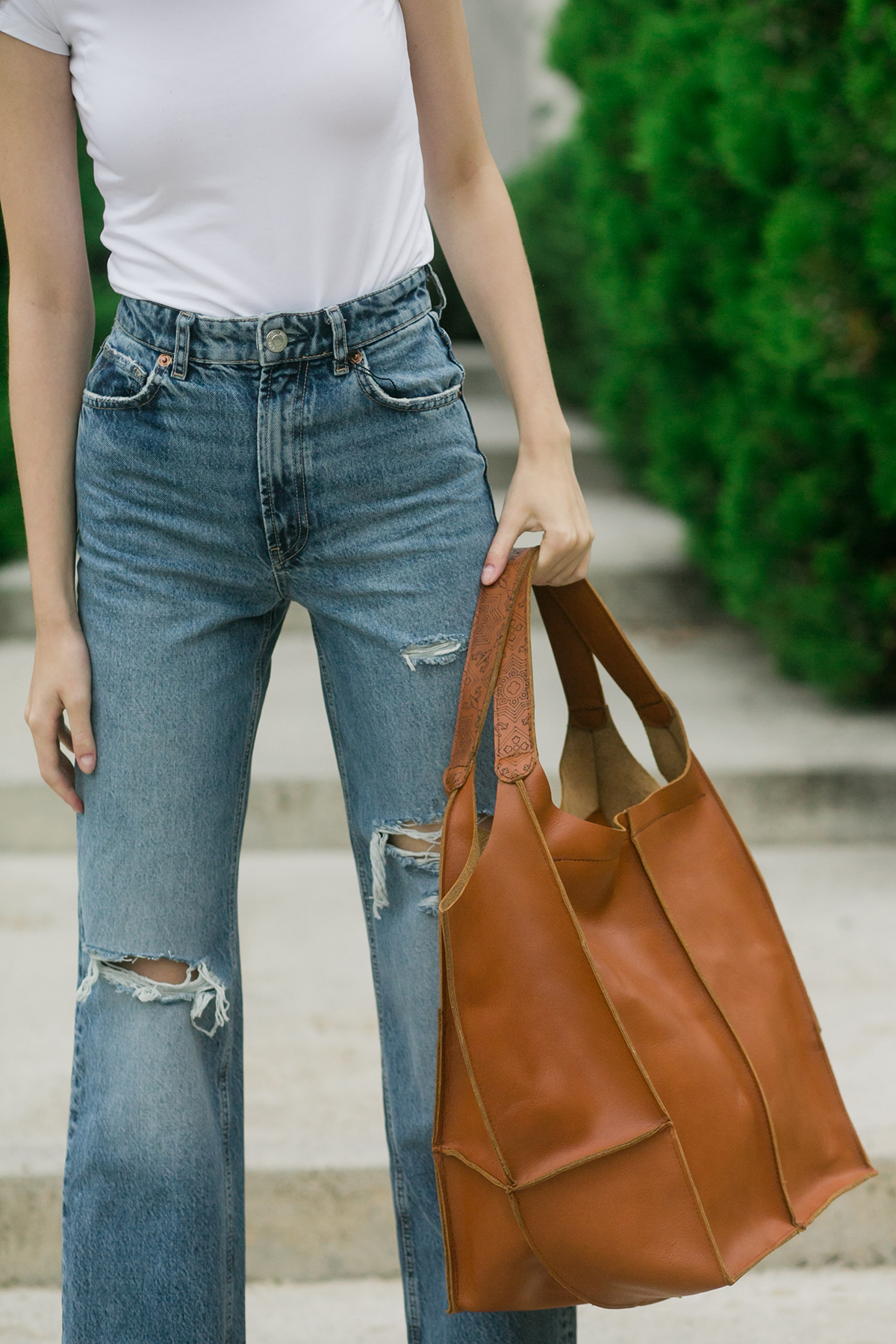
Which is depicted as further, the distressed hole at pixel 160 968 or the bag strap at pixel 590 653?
the bag strap at pixel 590 653

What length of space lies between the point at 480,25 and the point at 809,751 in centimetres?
758

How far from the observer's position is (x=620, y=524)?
188 inches

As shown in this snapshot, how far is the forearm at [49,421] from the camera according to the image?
1193mm

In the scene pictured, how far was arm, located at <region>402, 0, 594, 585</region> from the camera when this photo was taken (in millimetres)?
1191

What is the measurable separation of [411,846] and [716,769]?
6.40 feet

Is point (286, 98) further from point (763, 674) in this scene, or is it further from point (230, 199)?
point (763, 674)

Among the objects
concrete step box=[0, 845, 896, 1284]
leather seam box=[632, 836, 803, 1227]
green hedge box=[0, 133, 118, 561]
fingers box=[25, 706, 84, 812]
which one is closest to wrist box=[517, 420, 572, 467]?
leather seam box=[632, 836, 803, 1227]

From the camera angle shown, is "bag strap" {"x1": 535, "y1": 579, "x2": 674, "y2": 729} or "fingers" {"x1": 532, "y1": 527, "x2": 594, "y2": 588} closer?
"fingers" {"x1": 532, "y1": 527, "x2": 594, "y2": 588}

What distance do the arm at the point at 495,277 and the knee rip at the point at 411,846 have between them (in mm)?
234

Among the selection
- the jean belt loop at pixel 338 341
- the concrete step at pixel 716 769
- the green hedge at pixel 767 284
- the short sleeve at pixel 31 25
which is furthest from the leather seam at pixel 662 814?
the green hedge at pixel 767 284

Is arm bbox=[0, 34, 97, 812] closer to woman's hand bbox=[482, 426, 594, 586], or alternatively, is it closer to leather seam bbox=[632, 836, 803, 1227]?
woman's hand bbox=[482, 426, 594, 586]

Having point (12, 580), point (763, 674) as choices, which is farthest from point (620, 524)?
point (12, 580)

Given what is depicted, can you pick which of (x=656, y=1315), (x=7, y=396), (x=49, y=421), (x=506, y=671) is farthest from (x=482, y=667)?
(x=7, y=396)

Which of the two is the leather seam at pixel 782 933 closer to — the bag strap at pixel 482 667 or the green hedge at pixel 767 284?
the bag strap at pixel 482 667
